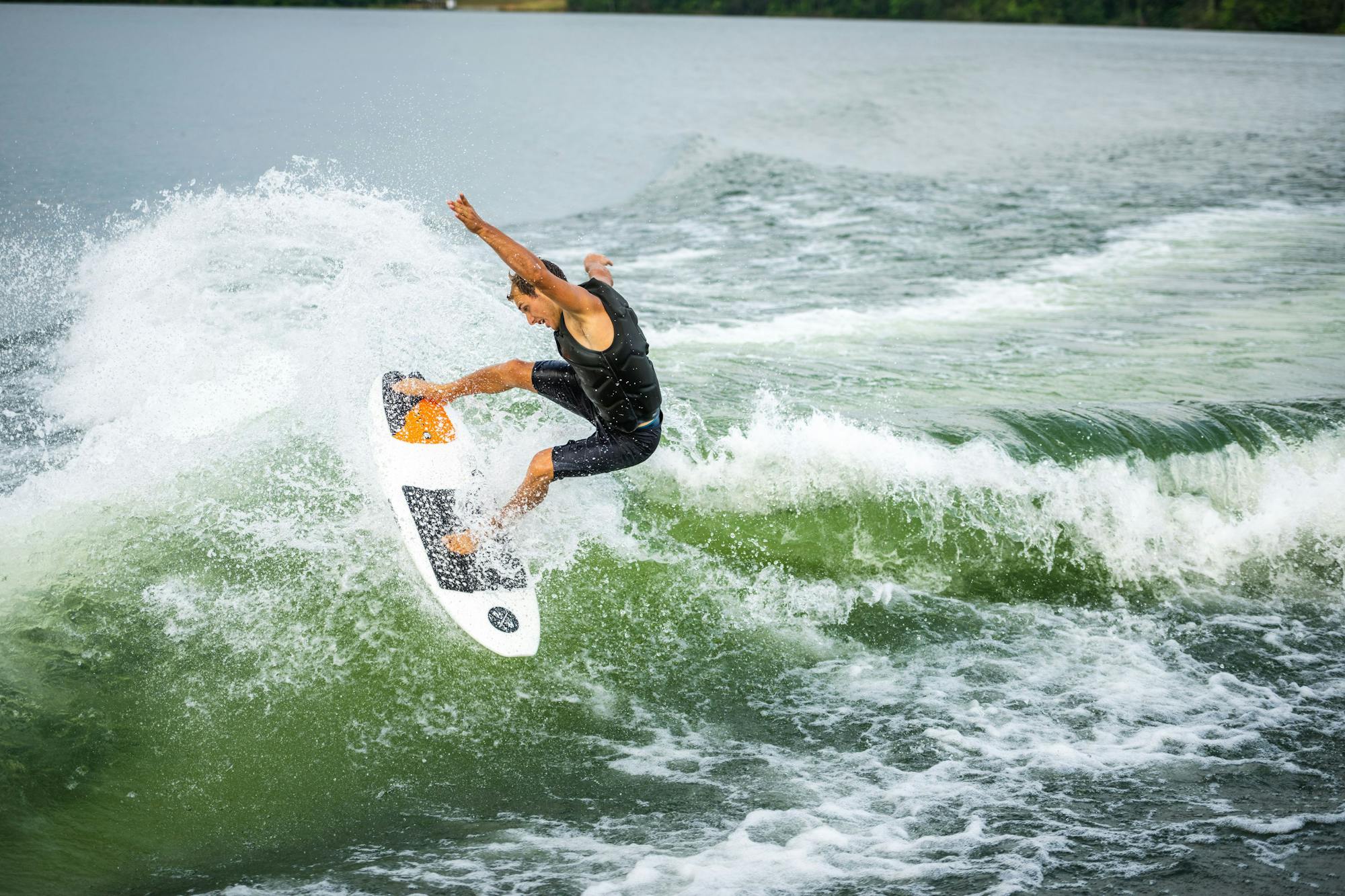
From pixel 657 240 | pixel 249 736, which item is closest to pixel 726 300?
pixel 657 240

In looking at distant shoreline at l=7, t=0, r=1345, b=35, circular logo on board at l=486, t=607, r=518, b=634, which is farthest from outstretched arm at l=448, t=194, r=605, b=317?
distant shoreline at l=7, t=0, r=1345, b=35

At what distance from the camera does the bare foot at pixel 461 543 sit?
21.7 feet

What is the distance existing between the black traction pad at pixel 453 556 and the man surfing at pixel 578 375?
0.09 m

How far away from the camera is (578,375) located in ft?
20.0

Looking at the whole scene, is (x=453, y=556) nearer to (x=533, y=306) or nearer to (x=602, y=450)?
(x=602, y=450)

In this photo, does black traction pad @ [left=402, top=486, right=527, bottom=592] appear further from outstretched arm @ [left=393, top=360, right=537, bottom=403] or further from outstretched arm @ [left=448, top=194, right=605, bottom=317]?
outstretched arm @ [left=448, top=194, right=605, bottom=317]

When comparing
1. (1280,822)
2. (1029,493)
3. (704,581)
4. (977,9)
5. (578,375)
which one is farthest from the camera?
(977,9)

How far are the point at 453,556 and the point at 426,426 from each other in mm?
1113

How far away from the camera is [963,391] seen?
10.4 meters

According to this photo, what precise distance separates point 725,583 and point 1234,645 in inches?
137

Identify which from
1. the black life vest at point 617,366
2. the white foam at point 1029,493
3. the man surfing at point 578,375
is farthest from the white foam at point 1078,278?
the black life vest at point 617,366

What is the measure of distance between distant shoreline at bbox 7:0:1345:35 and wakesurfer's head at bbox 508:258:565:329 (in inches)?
3910

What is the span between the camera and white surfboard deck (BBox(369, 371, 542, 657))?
6.32 metres

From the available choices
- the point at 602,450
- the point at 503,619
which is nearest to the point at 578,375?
the point at 602,450
